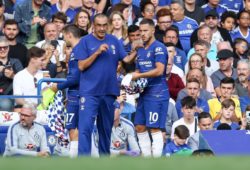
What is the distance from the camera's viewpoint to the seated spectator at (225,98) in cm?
1438

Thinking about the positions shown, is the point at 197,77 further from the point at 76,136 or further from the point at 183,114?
the point at 76,136

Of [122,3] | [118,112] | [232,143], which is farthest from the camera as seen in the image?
[122,3]

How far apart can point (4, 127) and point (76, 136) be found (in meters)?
1.10

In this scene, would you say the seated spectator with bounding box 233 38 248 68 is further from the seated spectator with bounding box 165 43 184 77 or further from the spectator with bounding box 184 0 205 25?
the seated spectator with bounding box 165 43 184 77

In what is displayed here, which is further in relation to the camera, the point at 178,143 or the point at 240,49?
the point at 240,49

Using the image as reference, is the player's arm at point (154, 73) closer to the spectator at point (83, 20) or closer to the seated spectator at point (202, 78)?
the seated spectator at point (202, 78)

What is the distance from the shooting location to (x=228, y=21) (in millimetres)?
17750

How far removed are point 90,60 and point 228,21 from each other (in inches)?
262

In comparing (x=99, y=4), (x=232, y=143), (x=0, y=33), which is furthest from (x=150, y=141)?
(x=99, y=4)

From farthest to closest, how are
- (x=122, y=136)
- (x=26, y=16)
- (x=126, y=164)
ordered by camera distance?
(x=26, y=16), (x=122, y=136), (x=126, y=164)

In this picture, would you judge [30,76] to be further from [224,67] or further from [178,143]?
[224,67]

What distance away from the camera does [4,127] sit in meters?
12.8

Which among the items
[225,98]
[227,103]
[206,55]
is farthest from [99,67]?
[206,55]

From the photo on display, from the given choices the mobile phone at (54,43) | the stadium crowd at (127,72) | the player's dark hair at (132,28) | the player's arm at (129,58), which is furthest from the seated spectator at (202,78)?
the player's arm at (129,58)
